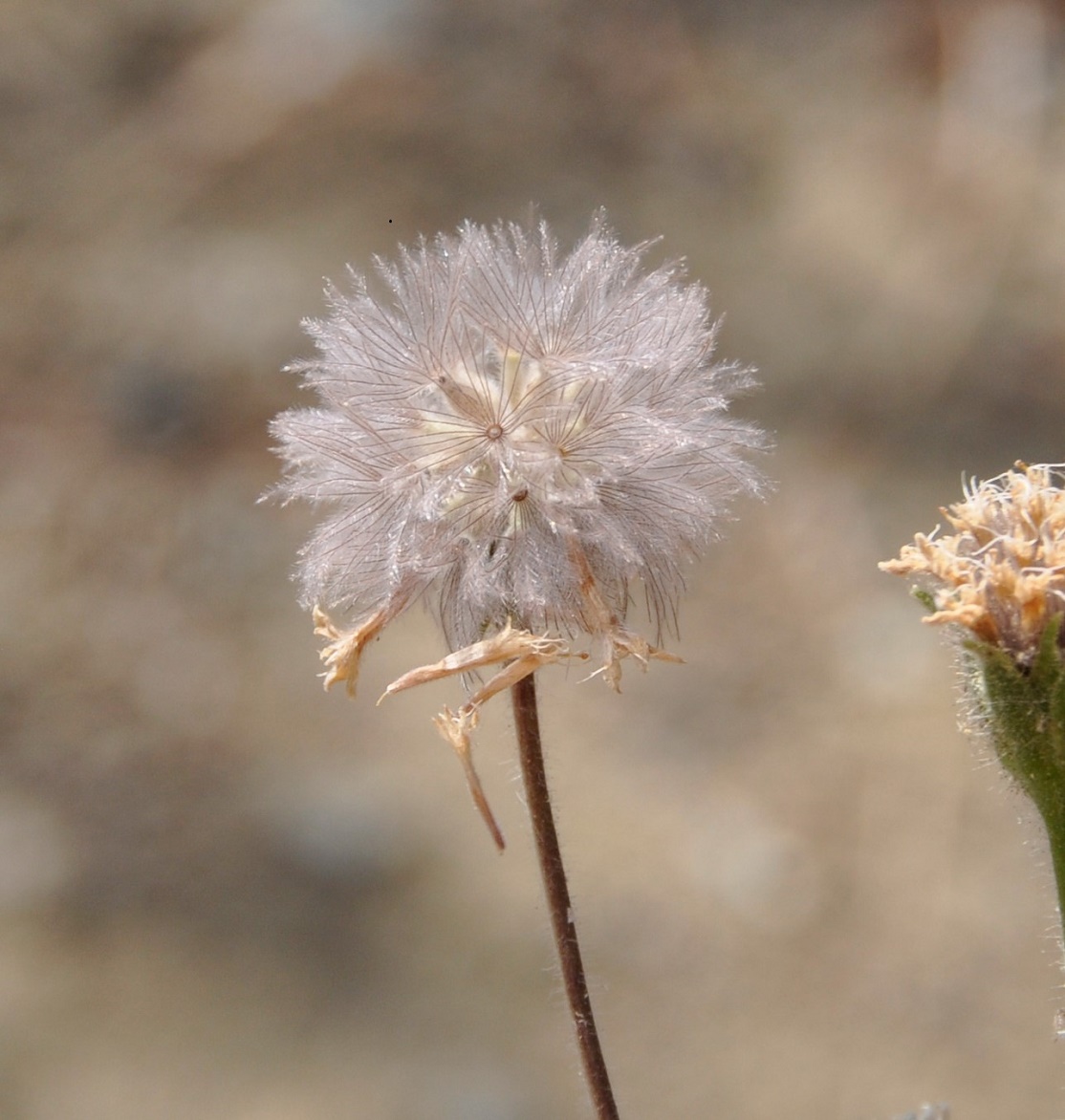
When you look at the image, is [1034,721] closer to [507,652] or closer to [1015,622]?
[1015,622]

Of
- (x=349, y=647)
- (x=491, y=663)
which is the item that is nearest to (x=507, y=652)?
(x=491, y=663)

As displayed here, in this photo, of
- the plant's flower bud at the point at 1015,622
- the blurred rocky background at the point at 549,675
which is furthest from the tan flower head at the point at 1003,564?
the blurred rocky background at the point at 549,675

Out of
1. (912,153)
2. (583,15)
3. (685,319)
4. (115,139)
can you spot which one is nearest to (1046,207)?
(912,153)

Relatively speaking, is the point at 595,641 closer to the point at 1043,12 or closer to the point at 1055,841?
the point at 1055,841

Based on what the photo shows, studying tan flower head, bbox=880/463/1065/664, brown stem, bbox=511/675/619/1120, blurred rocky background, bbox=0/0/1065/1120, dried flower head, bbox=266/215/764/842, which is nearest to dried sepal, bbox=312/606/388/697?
dried flower head, bbox=266/215/764/842

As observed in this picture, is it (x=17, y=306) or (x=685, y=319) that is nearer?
(x=685, y=319)

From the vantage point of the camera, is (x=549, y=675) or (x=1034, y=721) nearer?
(x=1034, y=721)

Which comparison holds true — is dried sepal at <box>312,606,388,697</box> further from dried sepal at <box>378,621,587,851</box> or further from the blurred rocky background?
the blurred rocky background
